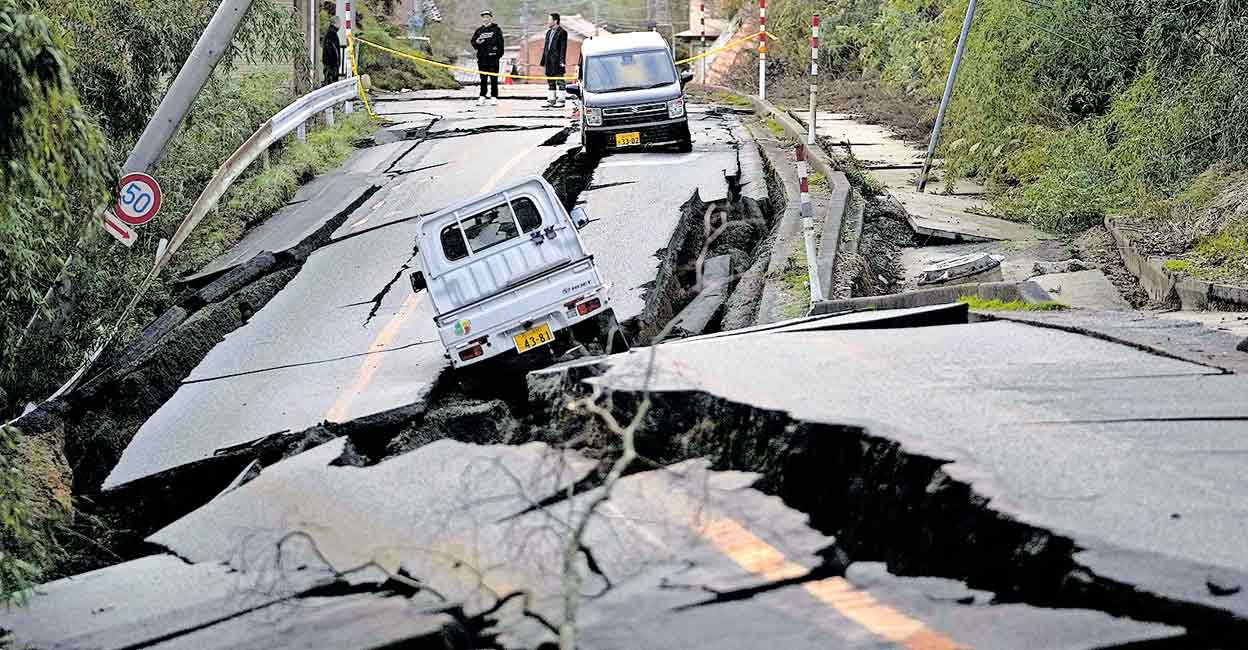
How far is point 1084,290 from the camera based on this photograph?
40.6 ft

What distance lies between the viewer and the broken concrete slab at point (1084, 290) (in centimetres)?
1185

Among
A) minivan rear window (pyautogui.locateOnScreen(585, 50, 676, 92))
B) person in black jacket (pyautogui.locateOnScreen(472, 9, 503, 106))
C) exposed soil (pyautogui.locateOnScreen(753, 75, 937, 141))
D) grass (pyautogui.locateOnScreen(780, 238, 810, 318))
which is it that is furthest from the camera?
person in black jacket (pyautogui.locateOnScreen(472, 9, 503, 106))

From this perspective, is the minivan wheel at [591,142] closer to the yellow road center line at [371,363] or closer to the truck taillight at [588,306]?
A: the yellow road center line at [371,363]

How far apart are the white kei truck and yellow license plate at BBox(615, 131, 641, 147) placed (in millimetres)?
9297

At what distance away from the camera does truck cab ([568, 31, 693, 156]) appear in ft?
71.5

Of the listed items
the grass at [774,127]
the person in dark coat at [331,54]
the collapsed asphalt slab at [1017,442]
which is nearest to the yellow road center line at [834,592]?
the collapsed asphalt slab at [1017,442]

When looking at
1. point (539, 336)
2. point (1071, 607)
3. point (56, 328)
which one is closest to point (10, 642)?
point (1071, 607)

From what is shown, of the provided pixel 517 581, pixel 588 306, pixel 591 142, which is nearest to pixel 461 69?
pixel 591 142

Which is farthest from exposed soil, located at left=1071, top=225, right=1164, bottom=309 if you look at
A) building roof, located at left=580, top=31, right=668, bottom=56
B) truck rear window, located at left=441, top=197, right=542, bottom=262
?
building roof, located at left=580, top=31, right=668, bottom=56

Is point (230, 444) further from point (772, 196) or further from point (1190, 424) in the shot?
point (772, 196)

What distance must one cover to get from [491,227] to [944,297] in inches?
152

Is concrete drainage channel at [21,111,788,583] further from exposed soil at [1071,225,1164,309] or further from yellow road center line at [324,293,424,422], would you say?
exposed soil at [1071,225,1164,309]

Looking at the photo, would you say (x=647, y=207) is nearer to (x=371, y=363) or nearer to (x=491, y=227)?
(x=491, y=227)

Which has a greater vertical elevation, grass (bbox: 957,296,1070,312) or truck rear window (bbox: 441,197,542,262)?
truck rear window (bbox: 441,197,542,262)
